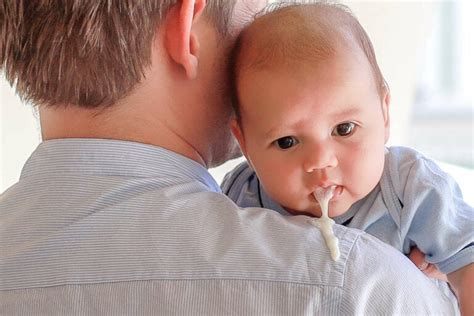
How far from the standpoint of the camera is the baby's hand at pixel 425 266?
1.15 meters

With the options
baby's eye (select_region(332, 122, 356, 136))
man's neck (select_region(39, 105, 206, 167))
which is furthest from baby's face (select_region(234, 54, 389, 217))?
man's neck (select_region(39, 105, 206, 167))

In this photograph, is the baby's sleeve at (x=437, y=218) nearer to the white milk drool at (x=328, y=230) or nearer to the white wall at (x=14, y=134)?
the white milk drool at (x=328, y=230)

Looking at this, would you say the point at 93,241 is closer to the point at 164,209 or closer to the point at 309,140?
the point at 164,209

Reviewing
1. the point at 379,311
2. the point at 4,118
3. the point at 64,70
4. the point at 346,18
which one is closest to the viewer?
the point at 379,311

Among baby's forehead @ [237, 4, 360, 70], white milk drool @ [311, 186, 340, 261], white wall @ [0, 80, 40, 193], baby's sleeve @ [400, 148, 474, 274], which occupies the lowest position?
white wall @ [0, 80, 40, 193]

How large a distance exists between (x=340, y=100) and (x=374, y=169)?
110mm

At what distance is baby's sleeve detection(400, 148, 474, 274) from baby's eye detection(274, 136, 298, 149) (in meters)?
0.17

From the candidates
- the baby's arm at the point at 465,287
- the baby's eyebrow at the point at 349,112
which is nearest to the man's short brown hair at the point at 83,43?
the baby's eyebrow at the point at 349,112

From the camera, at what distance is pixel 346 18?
3.79ft

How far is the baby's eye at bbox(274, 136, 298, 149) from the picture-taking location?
109cm

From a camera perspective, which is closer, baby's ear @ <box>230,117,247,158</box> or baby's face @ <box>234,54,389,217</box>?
baby's face @ <box>234,54,389,217</box>

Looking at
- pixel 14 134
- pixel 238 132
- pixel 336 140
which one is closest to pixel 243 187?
pixel 238 132

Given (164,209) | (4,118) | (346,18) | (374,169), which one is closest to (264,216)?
(164,209)

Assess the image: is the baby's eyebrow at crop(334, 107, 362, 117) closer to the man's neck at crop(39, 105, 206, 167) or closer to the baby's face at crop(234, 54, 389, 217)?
the baby's face at crop(234, 54, 389, 217)
